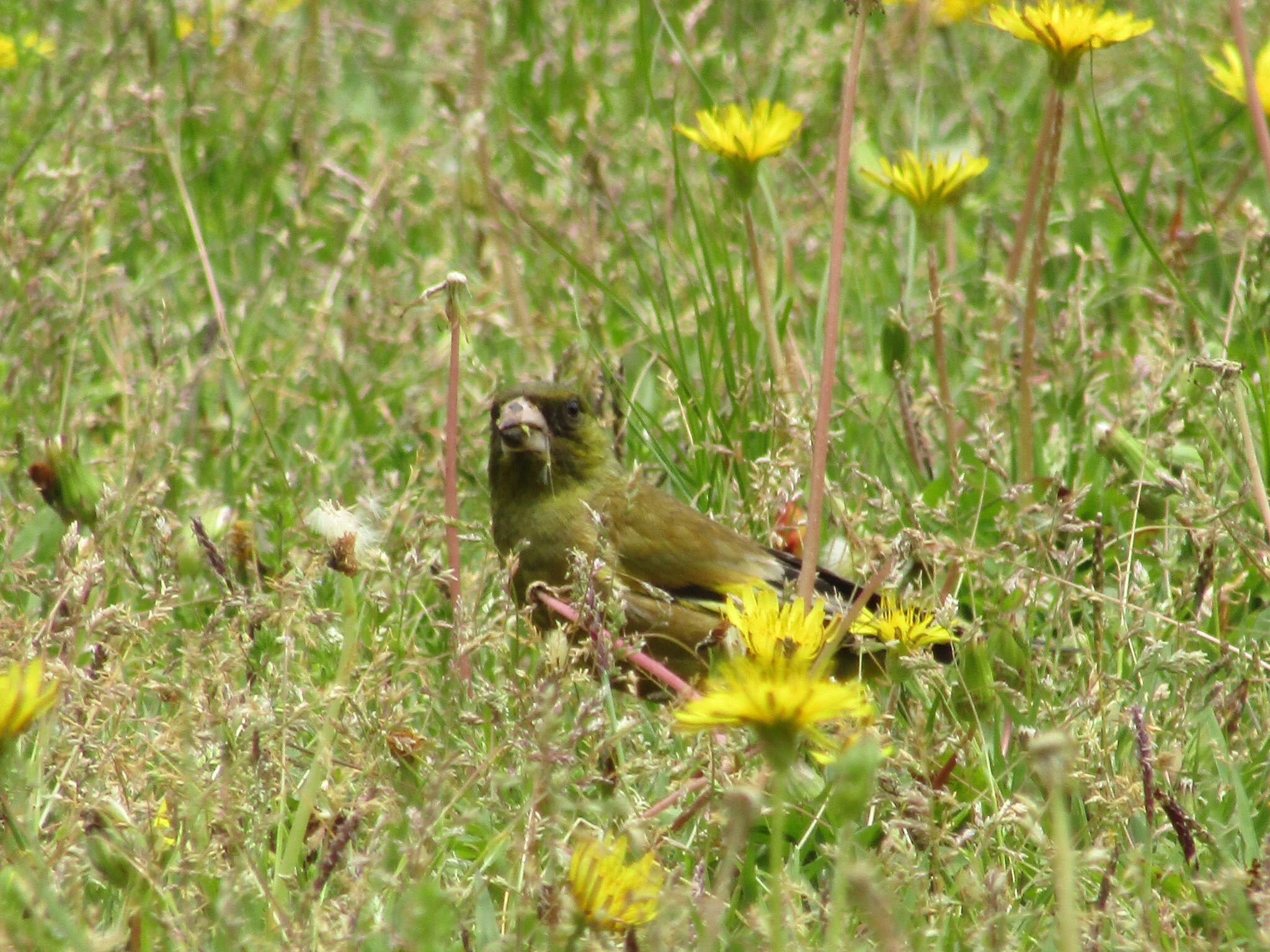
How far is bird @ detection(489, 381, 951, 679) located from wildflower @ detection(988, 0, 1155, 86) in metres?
1.07

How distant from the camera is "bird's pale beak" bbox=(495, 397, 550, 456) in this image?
3.76 m

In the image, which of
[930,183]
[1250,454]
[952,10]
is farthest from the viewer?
[952,10]

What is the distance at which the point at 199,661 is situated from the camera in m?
2.46

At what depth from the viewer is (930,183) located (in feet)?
12.1

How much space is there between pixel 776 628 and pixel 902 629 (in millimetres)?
473

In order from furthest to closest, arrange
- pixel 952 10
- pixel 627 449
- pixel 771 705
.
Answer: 1. pixel 952 10
2. pixel 627 449
3. pixel 771 705

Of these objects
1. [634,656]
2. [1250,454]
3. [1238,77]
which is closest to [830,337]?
[634,656]

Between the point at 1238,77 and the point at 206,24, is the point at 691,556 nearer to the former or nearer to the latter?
the point at 1238,77

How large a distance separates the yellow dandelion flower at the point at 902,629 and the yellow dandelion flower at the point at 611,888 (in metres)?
0.70

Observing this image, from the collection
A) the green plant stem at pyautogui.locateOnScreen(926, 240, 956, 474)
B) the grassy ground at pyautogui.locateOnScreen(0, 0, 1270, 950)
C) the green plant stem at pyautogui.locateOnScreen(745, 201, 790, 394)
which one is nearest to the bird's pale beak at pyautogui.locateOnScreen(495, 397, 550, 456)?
the grassy ground at pyautogui.locateOnScreen(0, 0, 1270, 950)

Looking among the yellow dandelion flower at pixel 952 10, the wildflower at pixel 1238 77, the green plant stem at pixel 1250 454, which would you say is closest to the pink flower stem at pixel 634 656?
the green plant stem at pixel 1250 454

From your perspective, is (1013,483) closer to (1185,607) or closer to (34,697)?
(1185,607)

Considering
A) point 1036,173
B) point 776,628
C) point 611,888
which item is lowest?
point 611,888

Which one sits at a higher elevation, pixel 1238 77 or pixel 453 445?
pixel 1238 77
